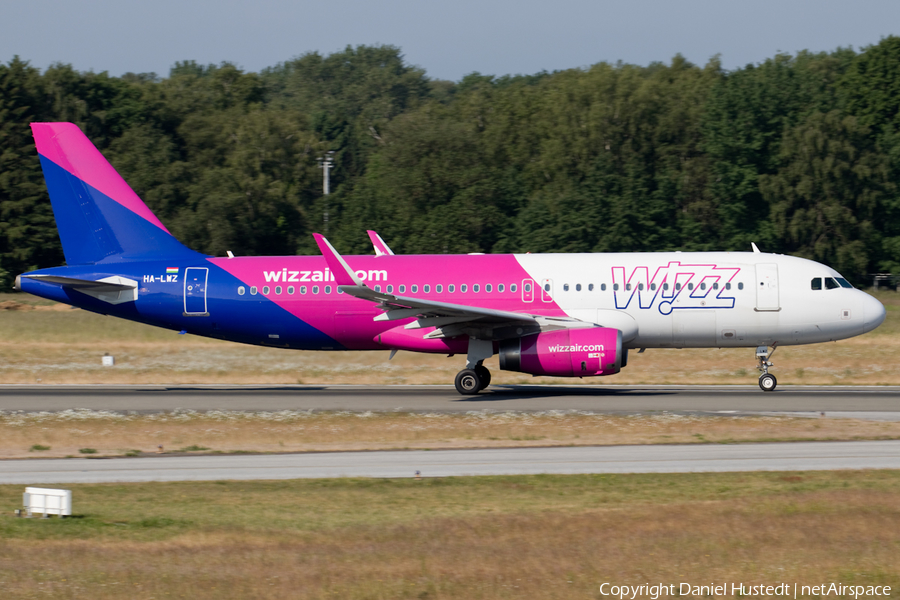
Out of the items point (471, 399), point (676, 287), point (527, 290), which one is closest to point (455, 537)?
point (471, 399)

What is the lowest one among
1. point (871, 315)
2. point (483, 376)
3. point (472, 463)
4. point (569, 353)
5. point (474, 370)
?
point (472, 463)

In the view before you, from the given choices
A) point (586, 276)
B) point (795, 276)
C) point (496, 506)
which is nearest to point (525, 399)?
point (586, 276)

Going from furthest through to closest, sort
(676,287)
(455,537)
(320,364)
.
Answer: (320,364)
(676,287)
(455,537)

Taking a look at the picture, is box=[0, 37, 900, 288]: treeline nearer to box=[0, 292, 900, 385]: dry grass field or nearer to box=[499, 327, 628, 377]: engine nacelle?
box=[0, 292, 900, 385]: dry grass field

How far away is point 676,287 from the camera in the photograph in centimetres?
2962

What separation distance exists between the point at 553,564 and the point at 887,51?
7379 centimetres

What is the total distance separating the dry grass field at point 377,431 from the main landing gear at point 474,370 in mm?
4326

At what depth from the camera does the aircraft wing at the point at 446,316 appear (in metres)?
28.3

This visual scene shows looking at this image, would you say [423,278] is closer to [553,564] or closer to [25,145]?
[553,564]

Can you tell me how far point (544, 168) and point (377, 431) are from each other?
57676 mm

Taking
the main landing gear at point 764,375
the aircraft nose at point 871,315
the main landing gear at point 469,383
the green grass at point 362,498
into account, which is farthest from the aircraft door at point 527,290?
the green grass at point 362,498

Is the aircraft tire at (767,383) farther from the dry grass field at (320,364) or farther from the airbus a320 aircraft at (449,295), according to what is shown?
the dry grass field at (320,364)

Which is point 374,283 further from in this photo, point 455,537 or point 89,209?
point 455,537

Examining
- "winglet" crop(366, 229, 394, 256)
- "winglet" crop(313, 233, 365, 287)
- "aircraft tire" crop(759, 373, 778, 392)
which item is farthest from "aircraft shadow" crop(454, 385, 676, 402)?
"winglet" crop(366, 229, 394, 256)
